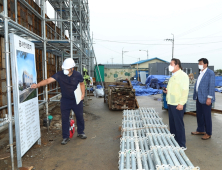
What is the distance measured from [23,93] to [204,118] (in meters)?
4.02

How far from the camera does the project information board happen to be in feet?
9.09

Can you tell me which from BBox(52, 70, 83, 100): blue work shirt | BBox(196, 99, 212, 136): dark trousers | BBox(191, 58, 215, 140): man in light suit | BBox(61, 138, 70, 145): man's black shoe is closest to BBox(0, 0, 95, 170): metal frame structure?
BBox(52, 70, 83, 100): blue work shirt

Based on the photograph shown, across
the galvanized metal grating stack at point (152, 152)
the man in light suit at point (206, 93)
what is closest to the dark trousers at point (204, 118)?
the man in light suit at point (206, 93)

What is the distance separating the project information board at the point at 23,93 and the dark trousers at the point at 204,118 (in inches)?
151

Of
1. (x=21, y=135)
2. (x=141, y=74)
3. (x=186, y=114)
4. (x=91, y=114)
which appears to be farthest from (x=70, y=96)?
(x=141, y=74)

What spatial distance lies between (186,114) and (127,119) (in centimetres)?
360

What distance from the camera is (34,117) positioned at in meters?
3.49

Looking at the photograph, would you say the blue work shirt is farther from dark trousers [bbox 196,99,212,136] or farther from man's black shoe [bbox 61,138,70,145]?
dark trousers [bbox 196,99,212,136]

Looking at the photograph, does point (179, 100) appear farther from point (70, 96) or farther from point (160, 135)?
point (70, 96)

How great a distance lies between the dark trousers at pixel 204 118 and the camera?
161 inches

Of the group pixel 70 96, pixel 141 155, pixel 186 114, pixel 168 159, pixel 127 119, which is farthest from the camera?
pixel 186 114

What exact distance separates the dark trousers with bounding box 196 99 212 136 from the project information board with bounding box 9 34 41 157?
3826mm

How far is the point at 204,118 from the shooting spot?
4.18 metres

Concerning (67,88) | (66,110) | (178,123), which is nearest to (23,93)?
(67,88)
